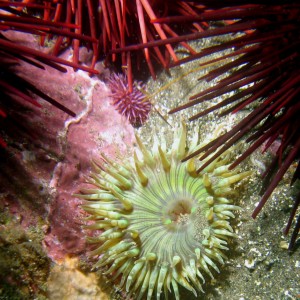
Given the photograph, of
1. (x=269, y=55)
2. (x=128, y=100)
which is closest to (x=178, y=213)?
(x=128, y=100)

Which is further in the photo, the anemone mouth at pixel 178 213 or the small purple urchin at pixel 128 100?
the small purple urchin at pixel 128 100

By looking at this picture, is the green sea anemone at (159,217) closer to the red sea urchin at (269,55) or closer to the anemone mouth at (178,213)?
the anemone mouth at (178,213)

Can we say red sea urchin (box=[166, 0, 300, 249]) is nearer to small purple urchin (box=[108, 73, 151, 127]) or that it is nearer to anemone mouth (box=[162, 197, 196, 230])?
anemone mouth (box=[162, 197, 196, 230])

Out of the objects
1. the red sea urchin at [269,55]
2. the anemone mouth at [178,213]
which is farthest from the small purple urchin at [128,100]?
the red sea urchin at [269,55]

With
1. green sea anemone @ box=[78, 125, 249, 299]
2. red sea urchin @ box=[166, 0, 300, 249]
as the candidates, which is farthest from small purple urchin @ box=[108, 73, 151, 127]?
red sea urchin @ box=[166, 0, 300, 249]

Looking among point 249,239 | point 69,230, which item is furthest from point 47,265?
point 249,239

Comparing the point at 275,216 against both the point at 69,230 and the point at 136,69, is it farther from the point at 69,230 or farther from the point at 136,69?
the point at 136,69

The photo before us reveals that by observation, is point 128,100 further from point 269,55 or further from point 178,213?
point 269,55
